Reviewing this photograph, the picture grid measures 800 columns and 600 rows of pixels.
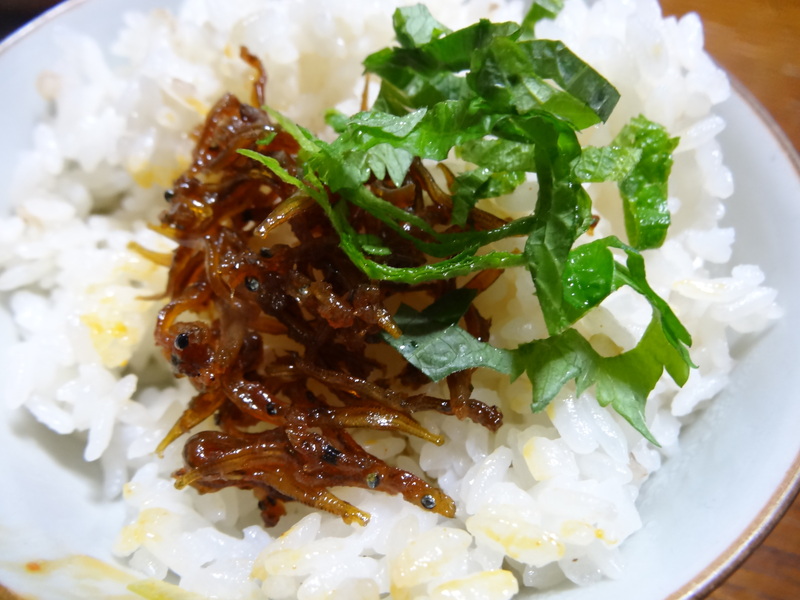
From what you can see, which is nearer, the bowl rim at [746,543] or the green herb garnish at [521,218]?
the bowl rim at [746,543]

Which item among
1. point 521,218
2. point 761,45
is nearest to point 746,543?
point 521,218

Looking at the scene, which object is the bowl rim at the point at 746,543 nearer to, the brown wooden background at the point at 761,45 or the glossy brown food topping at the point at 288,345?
the glossy brown food topping at the point at 288,345

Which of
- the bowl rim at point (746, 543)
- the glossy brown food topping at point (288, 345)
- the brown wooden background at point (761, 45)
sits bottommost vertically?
the bowl rim at point (746, 543)

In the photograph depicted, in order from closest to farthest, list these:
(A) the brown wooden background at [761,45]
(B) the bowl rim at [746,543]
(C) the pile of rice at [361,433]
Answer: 1. (B) the bowl rim at [746,543]
2. (C) the pile of rice at [361,433]
3. (A) the brown wooden background at [761,45]

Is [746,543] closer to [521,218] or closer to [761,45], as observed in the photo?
[521,218]

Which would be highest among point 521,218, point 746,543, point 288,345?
point 521,218

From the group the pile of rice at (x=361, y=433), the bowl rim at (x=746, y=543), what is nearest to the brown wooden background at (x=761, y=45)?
the pile of rice at (x=361, y=433)
